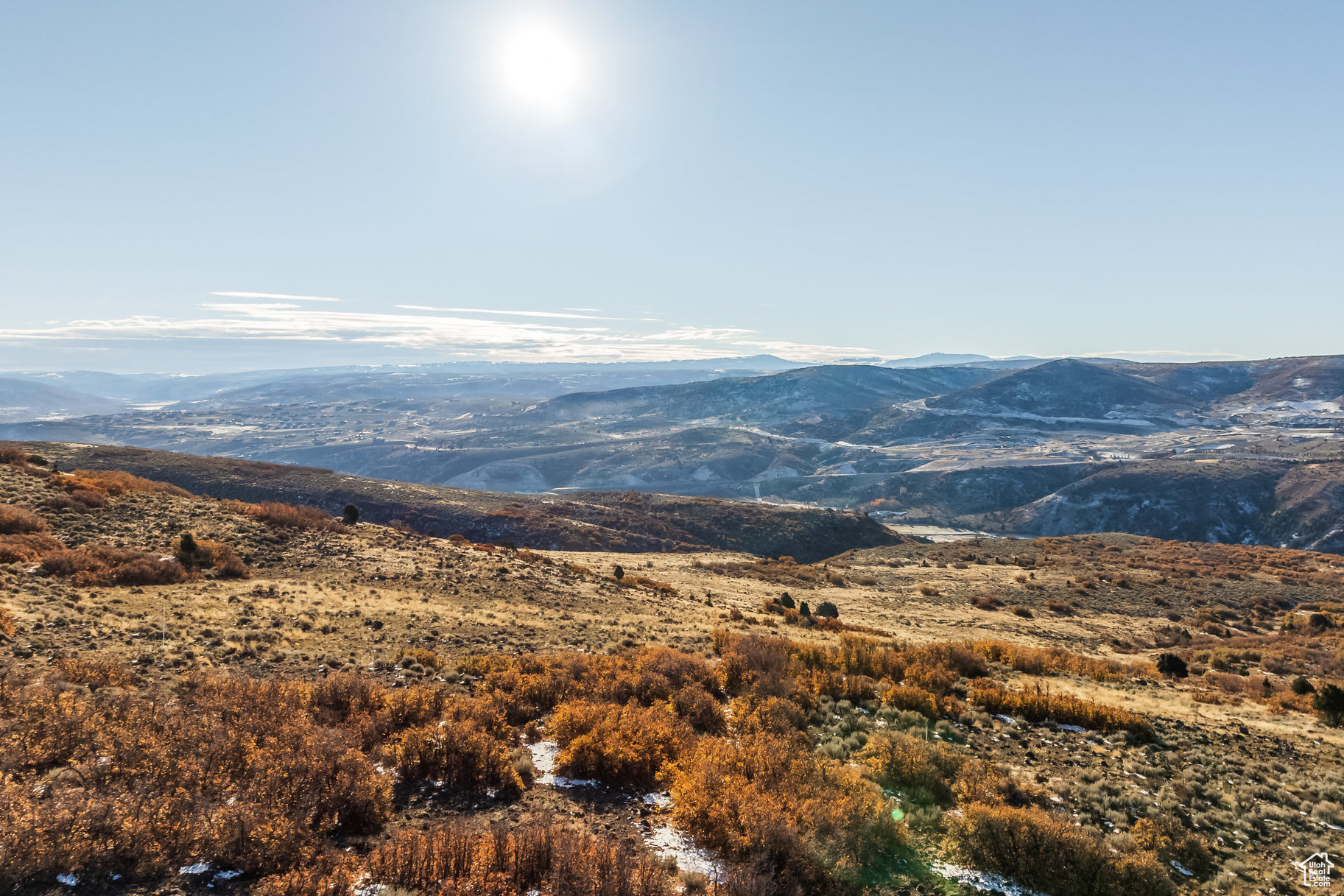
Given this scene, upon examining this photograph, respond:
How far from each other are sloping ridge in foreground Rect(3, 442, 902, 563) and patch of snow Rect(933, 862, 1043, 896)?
52.0 m

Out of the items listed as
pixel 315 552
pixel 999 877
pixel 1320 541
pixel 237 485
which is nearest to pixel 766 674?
pixel 999 877

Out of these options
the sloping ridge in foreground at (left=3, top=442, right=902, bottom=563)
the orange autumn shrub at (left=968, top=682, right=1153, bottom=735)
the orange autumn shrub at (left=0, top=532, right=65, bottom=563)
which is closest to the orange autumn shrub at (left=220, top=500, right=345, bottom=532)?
the orange autumn shrub at (left=0, top=532, right=65, bottom=563)

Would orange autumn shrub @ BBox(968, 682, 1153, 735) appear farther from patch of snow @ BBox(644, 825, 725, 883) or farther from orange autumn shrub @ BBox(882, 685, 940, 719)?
patch of snow @ BBox(644, 825, 725, 883)

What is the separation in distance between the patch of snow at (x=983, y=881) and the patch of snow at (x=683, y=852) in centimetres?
278

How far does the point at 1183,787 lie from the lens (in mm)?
9305

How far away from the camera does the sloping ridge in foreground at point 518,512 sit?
57.7 m

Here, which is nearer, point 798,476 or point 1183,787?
point 1183,787

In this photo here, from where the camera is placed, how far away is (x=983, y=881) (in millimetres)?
6742

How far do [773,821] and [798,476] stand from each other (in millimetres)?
186673

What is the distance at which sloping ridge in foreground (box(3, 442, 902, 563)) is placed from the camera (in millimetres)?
57719

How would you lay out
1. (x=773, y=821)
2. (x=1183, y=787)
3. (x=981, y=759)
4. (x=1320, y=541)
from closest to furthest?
(x=773, y=821) → (x=1183, y=787) → (x=981, y=759) → (x=1320, y=541)

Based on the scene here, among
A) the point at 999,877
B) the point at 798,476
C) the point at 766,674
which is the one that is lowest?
the point at 798,476

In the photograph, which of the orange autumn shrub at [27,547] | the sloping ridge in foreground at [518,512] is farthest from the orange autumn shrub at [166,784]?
the sloping ridge in foreground at [518,512]

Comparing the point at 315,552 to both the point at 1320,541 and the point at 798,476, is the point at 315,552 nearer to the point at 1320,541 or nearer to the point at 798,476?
the point at 1320,541
